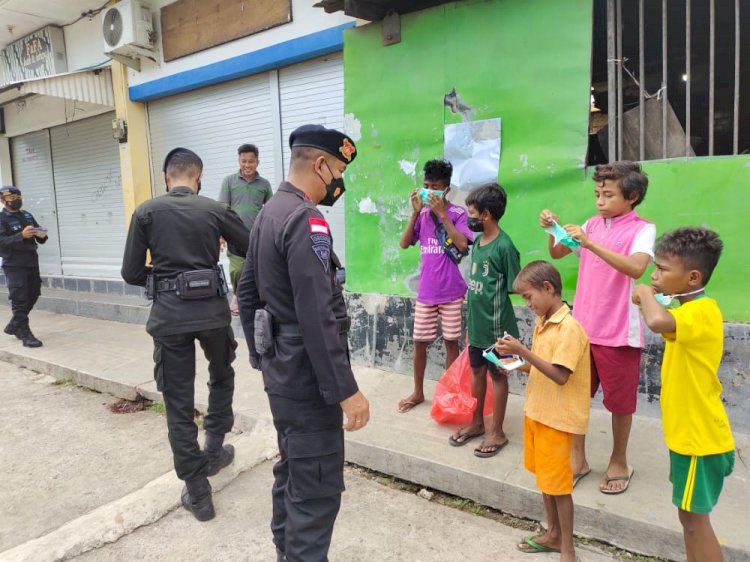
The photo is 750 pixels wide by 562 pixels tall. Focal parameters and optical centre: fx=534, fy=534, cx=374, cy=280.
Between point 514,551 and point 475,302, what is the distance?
4.39 feet

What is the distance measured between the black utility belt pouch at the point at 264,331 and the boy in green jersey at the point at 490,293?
4.96ft

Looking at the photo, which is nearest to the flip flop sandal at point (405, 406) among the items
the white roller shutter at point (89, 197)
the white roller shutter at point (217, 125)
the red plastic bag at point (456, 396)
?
the red plastic bag at point (456, 396)

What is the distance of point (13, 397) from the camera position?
5121mm

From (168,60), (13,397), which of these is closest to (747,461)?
(13,397)

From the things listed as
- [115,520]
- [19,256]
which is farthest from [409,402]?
[19,256]

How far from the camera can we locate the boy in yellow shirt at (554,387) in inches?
88.4

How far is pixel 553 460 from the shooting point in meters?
2.29

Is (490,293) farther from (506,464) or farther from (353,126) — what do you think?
(353,126)

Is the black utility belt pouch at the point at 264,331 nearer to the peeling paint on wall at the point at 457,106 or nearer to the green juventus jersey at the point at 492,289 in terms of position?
the green juventus jersey at the point at 492,289

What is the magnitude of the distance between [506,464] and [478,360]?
61 cm

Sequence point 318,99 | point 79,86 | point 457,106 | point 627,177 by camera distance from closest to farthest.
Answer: point 627,177, point 457,106, point 318,99, point 79,86

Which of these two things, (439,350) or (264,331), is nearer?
(264,331)

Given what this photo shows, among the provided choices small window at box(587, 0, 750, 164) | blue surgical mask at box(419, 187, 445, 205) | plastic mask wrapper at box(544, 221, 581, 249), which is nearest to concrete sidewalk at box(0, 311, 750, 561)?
plastic mask wrapper at box(544, 221, 581, 249)

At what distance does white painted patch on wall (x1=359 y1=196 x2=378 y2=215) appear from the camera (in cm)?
495
